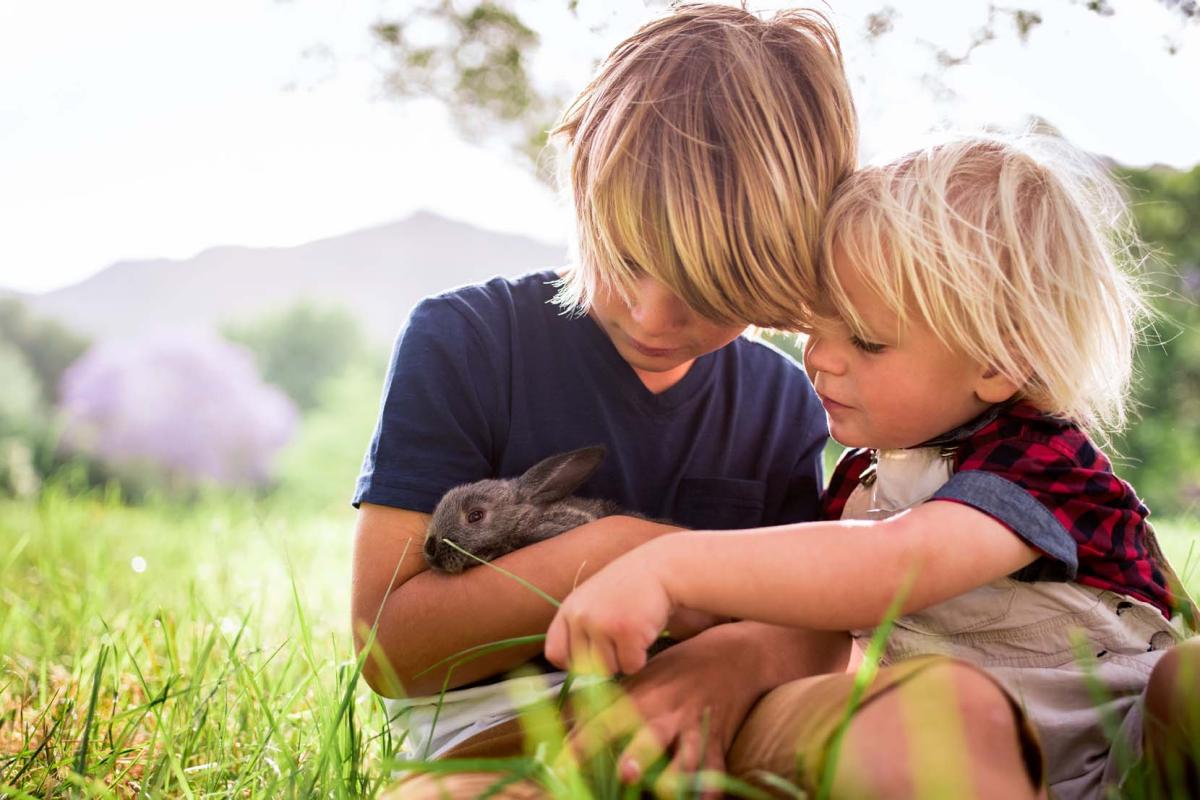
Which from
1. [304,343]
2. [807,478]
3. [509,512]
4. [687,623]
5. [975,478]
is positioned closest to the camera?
[975,478]

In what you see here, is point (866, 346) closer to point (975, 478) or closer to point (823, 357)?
point (823, 357)

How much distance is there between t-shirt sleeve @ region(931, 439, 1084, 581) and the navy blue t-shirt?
750mm

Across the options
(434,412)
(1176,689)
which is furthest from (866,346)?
(434,412)

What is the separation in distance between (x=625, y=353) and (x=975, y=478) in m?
0.93

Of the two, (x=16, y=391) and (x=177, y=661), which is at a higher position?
(x=177, y=661)

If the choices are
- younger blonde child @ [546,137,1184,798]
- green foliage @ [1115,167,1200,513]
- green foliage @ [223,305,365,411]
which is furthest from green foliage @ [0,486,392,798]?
green foliage @ [1115,167,1200,513]

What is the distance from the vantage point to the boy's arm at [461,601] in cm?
192

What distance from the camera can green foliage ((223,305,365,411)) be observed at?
7863 millimetres

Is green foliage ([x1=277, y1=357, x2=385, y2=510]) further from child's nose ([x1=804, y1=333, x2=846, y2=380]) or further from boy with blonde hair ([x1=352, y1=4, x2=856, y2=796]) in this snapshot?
child's nose ([x1=804, y1=333, x2=846, y2=380])

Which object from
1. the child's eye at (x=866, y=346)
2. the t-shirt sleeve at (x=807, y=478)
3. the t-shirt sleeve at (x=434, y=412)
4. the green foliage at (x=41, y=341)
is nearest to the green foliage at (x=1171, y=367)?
the t-shirt sleeve at (x=807, y=478)

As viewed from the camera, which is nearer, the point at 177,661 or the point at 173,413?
the point at 177,661

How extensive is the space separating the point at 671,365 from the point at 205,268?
610 cm

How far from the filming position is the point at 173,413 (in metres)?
7.05

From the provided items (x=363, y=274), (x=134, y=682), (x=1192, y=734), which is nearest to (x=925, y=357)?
(x=1192, y=734)
